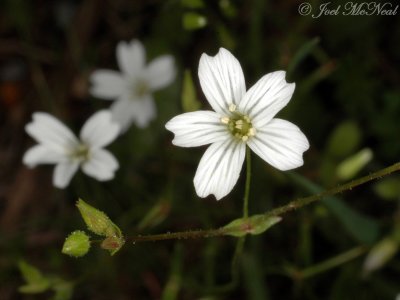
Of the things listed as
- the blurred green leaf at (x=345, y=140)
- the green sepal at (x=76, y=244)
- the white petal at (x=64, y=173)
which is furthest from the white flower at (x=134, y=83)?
the green sepal at (x=76, y=244)

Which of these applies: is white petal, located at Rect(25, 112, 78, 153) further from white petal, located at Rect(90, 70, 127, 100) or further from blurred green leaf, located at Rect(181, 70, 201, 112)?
blurred green leaf, located at Rect(181, 70, 201, 112)

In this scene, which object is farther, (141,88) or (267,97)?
(141,88)

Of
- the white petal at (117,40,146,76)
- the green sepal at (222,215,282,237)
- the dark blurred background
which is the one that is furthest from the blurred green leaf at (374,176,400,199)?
the white petal at (117,40,146,76)

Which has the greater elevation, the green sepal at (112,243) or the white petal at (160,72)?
the white petal at (160,72)

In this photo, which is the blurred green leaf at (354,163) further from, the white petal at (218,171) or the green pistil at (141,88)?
the green pistil at (141,88)

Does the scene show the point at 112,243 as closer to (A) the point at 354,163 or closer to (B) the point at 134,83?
(A) the point at 354,163

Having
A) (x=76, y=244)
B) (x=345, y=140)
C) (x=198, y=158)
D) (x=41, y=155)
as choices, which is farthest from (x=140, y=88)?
(x=76, y=244)

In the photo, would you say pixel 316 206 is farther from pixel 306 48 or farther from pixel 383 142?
pixel 306 48

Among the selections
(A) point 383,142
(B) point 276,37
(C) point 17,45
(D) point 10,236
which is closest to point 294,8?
(B) point 276,37
